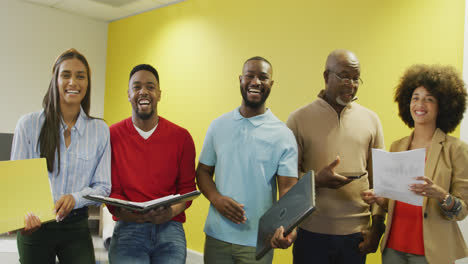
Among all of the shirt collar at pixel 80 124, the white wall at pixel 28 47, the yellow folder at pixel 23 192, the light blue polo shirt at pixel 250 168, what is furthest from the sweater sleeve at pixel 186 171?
the white wall at pixel 28 47

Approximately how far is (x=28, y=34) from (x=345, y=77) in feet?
14.2

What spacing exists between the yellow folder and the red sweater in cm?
34

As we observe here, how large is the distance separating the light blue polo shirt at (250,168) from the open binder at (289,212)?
12 cm

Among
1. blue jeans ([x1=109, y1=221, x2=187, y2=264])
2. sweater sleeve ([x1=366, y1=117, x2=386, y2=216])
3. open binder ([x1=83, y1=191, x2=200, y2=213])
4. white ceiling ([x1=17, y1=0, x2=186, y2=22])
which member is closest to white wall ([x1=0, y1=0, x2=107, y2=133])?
white ceiling ([x1=17, y1=0, x2=186, y2=22])

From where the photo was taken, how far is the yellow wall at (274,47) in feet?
8.72

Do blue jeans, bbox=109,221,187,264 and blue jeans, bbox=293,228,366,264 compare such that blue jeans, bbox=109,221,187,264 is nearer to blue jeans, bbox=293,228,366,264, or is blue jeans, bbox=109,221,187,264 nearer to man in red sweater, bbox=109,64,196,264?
man in red sweater, bbox=109,64,196,264

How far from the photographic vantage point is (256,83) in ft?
6.19

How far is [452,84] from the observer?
1.85 meters

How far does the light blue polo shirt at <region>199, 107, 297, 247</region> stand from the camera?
5.96 feet

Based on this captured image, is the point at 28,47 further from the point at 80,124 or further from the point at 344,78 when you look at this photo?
the point at 344,78

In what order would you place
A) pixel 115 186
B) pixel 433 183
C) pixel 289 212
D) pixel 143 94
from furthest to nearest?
pixel 143 94
pixel 115 186
pixel 433 183
pixel 289 212

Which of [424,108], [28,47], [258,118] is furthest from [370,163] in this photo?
[28,47]

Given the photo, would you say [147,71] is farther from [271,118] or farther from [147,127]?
[271,118]

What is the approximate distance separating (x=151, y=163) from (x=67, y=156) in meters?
0.40
